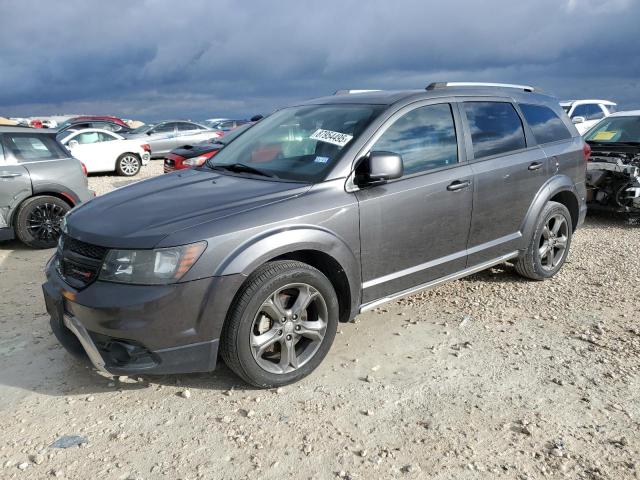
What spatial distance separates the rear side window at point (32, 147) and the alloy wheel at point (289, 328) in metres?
5.01

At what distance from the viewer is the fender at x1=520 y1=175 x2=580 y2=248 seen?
471 cm

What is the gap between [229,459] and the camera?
2.68m

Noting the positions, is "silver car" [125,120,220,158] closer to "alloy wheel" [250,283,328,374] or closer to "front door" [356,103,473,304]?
"front door" [356,103,473,304]

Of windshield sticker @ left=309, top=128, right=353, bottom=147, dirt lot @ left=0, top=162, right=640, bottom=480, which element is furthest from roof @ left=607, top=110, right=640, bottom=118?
windshield sticker @ left=309, top=128, right=353, bottom=147

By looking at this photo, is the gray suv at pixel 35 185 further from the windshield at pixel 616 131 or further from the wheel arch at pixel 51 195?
the windshield at pixel 616 131

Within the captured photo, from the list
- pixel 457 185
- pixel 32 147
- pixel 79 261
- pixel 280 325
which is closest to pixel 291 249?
pixel 280 325

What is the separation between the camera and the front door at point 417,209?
3611 mm

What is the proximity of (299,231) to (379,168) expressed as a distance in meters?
0.66

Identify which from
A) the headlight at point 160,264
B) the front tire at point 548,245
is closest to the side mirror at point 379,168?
the headlight at point 160,264

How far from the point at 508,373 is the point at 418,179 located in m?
1.44

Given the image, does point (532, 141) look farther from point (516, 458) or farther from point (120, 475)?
point (120, 475)

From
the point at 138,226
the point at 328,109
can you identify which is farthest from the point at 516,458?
the point at 328,109

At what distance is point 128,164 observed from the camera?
15.0 m

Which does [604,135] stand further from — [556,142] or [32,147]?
[32,147]
